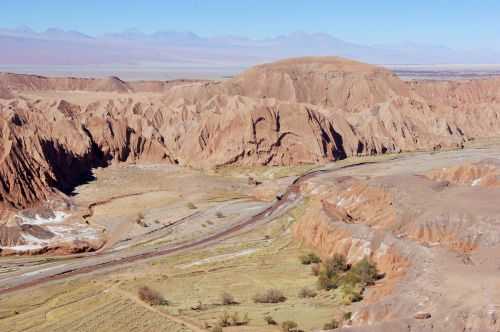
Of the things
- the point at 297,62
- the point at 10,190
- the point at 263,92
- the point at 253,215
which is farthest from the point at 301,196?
the point at 297,62

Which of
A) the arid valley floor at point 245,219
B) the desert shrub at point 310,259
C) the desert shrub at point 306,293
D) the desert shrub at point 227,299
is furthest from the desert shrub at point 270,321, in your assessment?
the desert shrub at point 310,259

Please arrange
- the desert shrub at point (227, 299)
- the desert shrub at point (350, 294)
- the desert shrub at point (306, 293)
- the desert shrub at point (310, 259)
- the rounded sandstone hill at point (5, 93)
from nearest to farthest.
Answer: the desert shrub at point (350, 294), the desert shrub at point (227, 299), the desert shrub at point (306, 293), the desert shrub at point (310, 259), the rounded sandstone hill at point (5, 93)

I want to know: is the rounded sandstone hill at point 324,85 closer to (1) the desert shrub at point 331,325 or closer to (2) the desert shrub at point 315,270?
(2) the desert shrub at point 315,270

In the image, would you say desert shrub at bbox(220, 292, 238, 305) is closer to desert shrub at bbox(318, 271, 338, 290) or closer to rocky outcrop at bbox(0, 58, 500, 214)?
desert shrub at bbox(318, 271, 338, 290)

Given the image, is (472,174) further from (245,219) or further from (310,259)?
(310,259)

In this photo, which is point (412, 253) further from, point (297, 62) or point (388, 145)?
point (297, 62)

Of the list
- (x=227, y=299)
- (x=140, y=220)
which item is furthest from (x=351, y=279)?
(x=140, y=220)

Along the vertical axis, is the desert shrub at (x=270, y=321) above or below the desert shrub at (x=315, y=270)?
above

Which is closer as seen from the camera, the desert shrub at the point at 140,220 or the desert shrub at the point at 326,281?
the desert shrub at the point at 326,281
